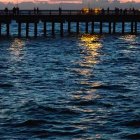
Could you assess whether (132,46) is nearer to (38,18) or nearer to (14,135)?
(38,18)

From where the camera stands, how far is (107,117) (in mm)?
33656

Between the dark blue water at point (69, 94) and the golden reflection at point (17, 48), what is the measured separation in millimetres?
140

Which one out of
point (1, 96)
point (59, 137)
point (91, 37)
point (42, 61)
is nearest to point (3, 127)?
point (59, 137)

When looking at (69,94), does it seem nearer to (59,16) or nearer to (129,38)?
(59,16)

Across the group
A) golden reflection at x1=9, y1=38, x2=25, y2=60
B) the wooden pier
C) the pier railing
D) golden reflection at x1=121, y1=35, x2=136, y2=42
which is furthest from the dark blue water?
golden reflection at x1=121, y1=35, x2=136, y2=42

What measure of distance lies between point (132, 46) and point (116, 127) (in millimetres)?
54126

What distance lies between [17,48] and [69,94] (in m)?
35.3

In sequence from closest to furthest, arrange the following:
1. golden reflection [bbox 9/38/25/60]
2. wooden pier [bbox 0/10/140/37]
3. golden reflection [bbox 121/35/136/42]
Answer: golden reflection [bbox 9/38/25/60] → wooden pier [bbox 0/10/140/37] → golden reflection [bbox 121/35/136/42]

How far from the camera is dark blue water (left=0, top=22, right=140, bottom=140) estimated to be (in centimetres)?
3102

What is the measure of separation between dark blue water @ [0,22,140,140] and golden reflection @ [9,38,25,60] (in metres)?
0.14

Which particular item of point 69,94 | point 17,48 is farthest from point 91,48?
point 69,94

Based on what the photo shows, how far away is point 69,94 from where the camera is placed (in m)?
40.7

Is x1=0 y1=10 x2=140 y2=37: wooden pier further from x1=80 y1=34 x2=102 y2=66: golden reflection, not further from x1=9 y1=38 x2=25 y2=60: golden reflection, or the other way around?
x1=80 y1=34 x2=102 y2=66: golden reflection

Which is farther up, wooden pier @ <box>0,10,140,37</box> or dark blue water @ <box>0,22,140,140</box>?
wooden pier @ <box>0,10,140,37</box>
